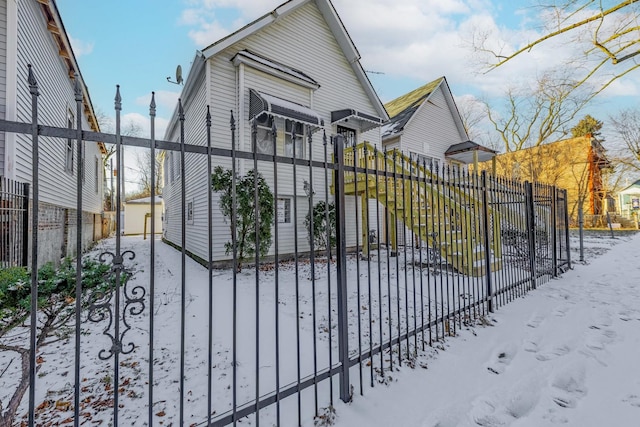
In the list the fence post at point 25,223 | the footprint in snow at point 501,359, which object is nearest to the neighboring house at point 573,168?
the footprint in snow at point 501,359

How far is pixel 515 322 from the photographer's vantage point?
3904 millimetres

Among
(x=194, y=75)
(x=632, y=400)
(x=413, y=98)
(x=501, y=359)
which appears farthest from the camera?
(x=413, y=98)

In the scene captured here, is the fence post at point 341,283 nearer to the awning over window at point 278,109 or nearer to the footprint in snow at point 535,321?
the footprint in snow at point 535,321

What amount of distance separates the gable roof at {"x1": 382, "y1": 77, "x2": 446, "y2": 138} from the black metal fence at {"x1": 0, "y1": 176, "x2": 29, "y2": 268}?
12.1 m

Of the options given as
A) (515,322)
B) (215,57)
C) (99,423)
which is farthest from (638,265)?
(215,57)

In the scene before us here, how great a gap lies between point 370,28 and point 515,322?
12.3 m

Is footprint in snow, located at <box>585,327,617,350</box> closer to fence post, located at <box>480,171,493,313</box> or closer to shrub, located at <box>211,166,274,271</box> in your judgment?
fence post, located at <box>480,171,493,313</box>

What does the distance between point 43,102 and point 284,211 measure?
6.42m

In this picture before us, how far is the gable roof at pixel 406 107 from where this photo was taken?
13.3 m

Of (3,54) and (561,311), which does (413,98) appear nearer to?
(561,311)

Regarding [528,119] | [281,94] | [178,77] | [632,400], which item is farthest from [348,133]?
[528,119]

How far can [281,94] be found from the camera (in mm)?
9164

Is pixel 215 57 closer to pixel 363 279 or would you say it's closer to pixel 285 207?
pixel 285 207

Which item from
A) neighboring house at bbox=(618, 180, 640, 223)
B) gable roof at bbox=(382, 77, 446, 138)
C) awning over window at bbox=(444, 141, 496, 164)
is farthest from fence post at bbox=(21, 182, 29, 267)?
neighboring house at bbox=(618, 180, 640, 223)
